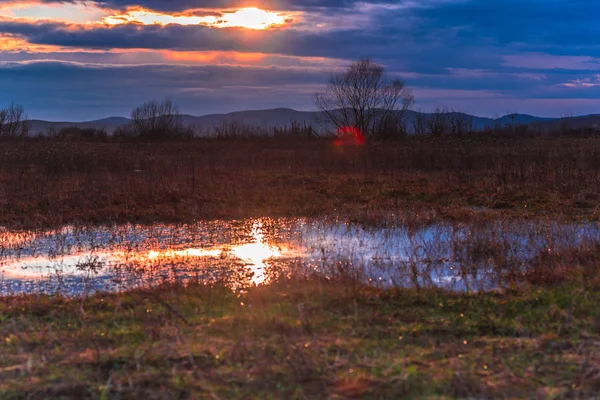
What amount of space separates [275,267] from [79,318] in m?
3.51

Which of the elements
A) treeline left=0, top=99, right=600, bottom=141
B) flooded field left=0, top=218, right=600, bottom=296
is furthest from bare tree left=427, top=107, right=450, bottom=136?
flooded field left=0, top=218, right=600, bottom=296

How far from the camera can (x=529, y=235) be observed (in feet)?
36.7

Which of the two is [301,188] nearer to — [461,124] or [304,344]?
[304,344]

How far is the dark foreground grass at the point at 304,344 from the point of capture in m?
4.54

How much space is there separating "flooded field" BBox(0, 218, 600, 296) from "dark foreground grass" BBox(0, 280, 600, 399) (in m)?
1.13

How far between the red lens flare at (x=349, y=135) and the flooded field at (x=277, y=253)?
3053 centimetres

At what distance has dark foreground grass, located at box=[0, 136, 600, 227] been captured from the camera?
556 inches

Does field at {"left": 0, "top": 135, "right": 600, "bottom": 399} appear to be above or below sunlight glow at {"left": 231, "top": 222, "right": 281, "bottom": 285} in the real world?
above

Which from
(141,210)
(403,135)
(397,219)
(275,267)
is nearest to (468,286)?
(275,267)

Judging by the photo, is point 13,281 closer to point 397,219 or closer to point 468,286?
point 468,286

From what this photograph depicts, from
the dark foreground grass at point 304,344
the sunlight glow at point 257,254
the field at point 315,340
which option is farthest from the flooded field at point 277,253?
the dark foreground grass at point 304,344

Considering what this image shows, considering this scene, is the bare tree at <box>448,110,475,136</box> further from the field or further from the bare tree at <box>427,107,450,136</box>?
the field

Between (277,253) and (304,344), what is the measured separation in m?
5.07

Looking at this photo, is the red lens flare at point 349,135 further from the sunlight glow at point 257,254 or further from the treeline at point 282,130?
the sunlight glow at point 257,254
